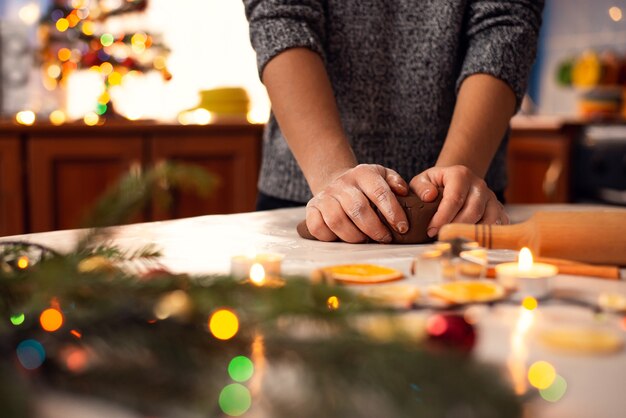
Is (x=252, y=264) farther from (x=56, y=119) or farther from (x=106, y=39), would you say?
(x=106, y=39)

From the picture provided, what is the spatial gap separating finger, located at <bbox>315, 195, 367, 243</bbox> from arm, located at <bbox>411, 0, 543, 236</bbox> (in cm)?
11

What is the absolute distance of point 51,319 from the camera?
0.39 metres

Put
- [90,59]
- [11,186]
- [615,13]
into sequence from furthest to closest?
1. [615,13]
2. [90,59]
3. [11,186]

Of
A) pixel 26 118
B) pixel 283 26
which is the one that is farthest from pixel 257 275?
pixel 26 118

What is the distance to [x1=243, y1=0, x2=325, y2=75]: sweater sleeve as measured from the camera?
116 cm

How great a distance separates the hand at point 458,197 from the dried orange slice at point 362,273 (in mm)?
210

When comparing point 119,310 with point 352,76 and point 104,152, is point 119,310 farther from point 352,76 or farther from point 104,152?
point 104,152

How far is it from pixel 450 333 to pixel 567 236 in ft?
1.07

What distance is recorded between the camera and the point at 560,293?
60 cm

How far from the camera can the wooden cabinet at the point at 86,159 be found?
2670 mm

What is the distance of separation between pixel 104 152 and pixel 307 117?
6.06 feet

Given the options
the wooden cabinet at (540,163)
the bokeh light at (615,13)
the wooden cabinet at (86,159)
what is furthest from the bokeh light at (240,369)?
the bokeh light at (615,13)

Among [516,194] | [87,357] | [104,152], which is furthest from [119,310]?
[516,194]

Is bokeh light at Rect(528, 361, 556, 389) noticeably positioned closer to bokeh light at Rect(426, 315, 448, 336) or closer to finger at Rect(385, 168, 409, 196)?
bokeh light at Rect(426, 315, 448, 336)
